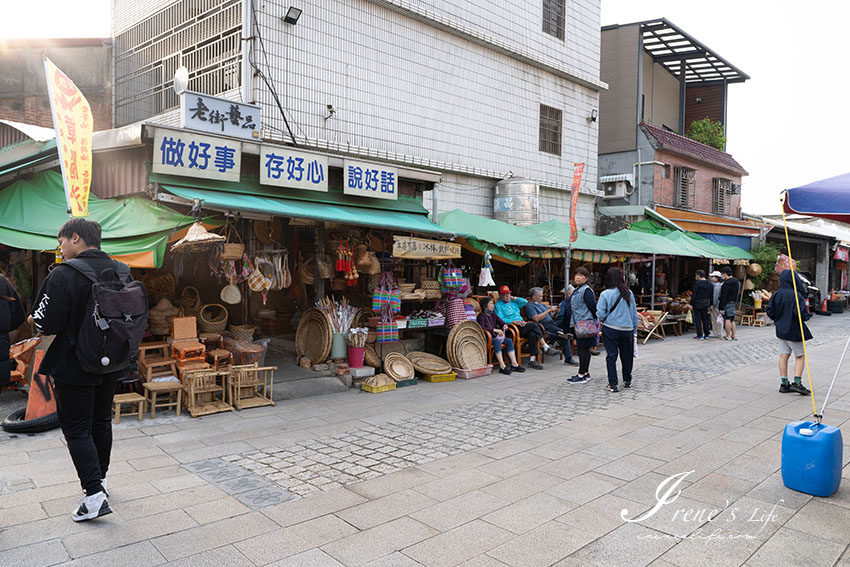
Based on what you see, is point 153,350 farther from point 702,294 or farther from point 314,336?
point 702,294

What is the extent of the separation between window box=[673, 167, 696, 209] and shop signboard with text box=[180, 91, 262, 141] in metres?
17.7

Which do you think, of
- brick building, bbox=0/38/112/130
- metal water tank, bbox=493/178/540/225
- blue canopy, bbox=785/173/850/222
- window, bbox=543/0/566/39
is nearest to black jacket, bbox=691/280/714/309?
metal water tank, bbox=493/178/540/225

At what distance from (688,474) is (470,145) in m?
10.4

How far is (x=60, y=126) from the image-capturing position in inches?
227

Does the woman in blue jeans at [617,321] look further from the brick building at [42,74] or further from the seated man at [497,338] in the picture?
the brick building at [42,74]

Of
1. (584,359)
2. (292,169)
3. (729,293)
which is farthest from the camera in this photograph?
(729,293)

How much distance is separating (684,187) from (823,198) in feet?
62.2

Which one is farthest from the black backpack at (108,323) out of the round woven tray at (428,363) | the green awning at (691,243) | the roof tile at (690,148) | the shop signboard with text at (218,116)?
the roof tile at (690,148)

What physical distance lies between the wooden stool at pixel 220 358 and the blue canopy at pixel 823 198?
6618 mm

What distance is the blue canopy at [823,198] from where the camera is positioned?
476cm

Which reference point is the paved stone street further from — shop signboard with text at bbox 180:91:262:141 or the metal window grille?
the metal window grille

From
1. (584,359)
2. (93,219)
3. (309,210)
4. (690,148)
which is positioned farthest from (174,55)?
(690,148)

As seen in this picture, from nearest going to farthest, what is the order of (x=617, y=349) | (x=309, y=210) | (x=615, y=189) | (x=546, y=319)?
(x=309, y=210) → (x=617, y=349) → (x=546, y=319) → (x=615, y=189)

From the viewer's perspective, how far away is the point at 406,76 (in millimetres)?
12602
